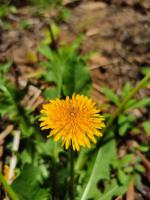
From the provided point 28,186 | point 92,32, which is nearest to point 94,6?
point 92,32

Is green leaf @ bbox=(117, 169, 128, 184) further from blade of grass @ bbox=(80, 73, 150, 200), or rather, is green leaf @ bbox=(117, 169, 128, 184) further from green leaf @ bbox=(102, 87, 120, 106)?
green leaf @ bbox=(102, 87, 120, 106)

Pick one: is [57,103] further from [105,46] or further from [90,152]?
[105,46]

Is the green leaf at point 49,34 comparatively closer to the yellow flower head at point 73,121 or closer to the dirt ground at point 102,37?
the dirt ground at point 102,37

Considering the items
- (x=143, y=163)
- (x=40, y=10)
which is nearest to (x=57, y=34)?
(x=40, y=10)

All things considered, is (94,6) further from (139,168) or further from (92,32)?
(139,168)

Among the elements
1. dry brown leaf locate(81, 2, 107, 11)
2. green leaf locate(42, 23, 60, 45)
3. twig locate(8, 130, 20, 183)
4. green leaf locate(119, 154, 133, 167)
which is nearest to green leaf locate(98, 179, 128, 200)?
green leaf locate(119, 154, 133, 167)
